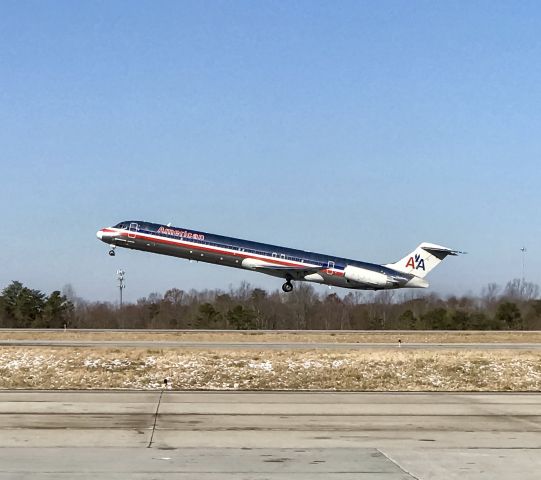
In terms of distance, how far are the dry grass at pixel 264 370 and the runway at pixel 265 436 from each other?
6074 mm

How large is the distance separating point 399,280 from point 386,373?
141 feet

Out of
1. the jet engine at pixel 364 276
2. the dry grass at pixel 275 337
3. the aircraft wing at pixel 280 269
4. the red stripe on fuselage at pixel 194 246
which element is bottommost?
the dry grass at pixel 275 337

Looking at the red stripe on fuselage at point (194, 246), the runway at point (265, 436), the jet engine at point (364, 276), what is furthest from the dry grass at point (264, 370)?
the jet engine at point (364, 276)

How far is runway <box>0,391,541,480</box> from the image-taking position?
43.5 ft

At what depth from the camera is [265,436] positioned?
16734mm

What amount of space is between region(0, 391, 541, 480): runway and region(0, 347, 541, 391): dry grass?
239 inches

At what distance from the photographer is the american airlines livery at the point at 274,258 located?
68.6 m

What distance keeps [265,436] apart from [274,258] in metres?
54.1

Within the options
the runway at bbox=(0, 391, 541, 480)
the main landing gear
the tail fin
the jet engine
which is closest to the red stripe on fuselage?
the main landing gear

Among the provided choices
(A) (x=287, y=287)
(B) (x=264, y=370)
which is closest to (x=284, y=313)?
(A) (x=287, y=287)

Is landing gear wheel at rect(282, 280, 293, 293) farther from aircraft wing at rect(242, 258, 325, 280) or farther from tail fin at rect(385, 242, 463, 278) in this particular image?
tail fin at rect(385, 242, 463, 278)

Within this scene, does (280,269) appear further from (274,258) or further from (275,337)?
(275,337)

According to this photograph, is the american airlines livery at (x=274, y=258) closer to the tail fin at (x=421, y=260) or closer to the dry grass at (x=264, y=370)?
the tail fin at (x=421, y=260)

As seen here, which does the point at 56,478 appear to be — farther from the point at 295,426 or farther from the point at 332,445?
the point at 295,426
